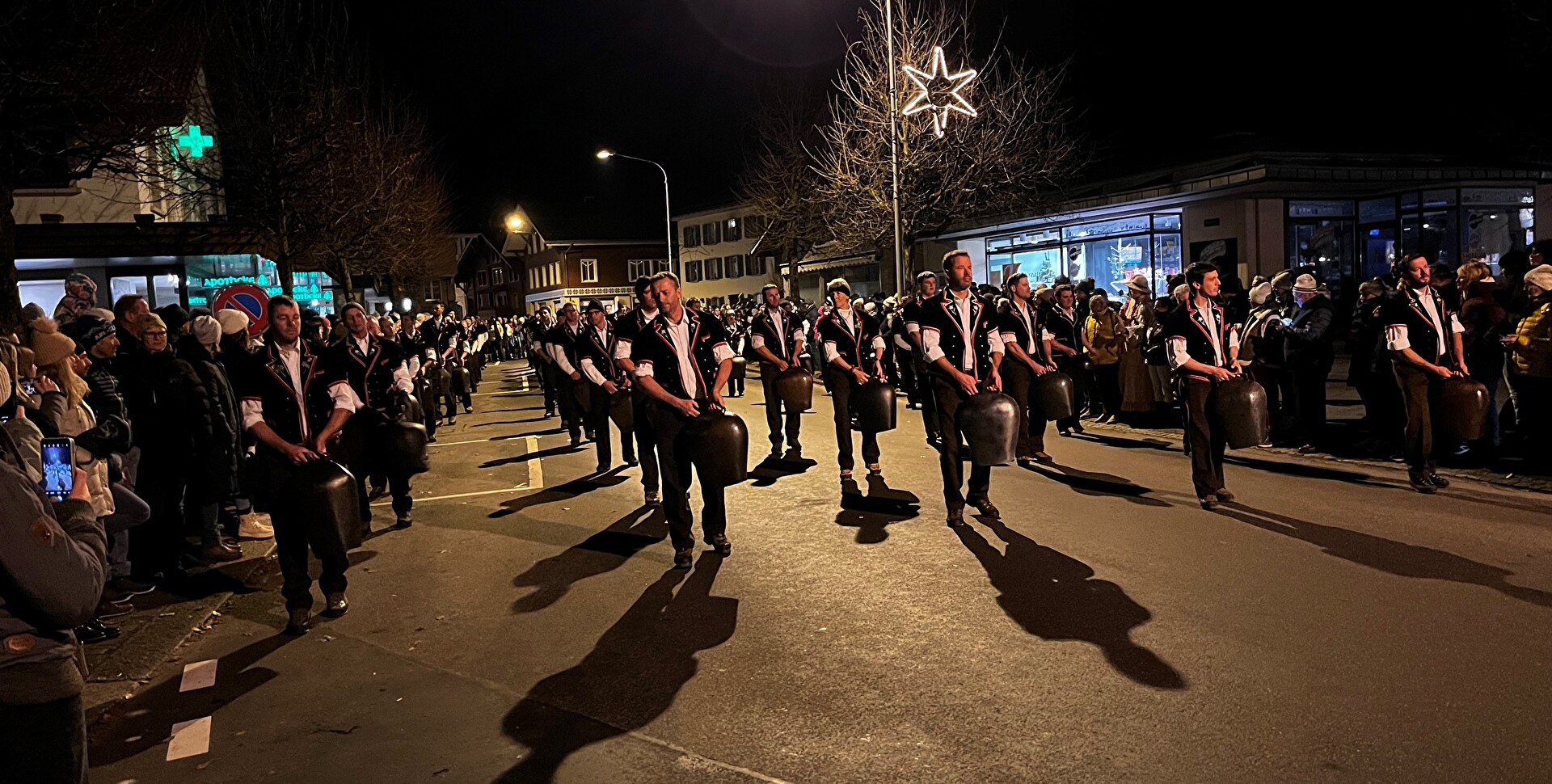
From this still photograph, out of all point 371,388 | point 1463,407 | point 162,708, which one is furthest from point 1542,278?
point 162,708

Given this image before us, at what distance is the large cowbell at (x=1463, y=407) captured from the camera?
335 inches

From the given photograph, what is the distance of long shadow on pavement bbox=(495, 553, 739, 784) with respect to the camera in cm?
459

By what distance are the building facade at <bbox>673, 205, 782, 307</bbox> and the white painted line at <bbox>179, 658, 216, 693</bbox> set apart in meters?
58.2

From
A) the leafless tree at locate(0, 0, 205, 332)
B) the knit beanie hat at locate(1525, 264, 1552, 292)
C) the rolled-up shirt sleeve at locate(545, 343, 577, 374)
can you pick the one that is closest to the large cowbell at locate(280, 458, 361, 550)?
the leafless tree at locate(0, 0, 205, 332)

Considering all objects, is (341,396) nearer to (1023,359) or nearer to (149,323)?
(149,323)

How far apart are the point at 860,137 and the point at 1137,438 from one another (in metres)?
18.1

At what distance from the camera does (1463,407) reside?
335 inches

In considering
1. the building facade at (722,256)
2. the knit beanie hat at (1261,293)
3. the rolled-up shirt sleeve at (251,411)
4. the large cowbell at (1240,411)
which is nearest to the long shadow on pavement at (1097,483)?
the large cowbell at (1240,411)

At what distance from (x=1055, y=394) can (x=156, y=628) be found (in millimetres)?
7055

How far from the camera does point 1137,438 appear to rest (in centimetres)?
1331

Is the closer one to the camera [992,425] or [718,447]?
[718,447]

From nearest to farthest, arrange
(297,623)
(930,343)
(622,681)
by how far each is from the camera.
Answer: (622,681)
(297,623)
(930,343)

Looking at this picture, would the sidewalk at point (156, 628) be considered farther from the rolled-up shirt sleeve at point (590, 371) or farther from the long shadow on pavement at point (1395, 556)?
the long shadow on pavement at point (1395, 556)

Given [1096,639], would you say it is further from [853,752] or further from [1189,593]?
[853,752]
